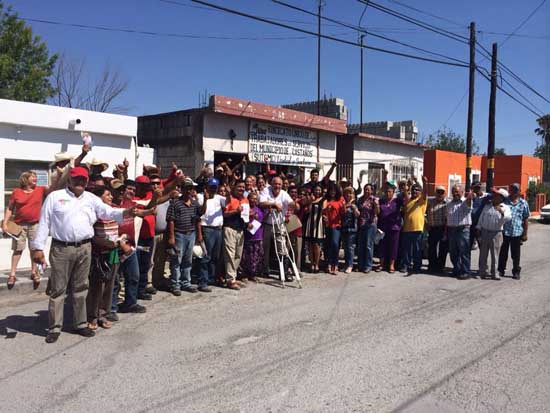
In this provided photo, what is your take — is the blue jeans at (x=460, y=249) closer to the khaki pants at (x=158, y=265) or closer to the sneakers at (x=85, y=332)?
the khaki pants at (x=158, y=265)

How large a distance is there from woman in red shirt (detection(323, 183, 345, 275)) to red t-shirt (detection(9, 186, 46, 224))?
493cm

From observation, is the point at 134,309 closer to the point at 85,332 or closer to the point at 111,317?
the point at 111,317

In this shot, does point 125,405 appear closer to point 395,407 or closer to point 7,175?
point 395,407

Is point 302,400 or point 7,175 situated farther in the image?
point 7,175

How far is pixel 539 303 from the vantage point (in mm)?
7129

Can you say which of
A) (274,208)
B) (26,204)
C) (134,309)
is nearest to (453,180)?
(274,208)

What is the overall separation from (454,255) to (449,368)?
5.07m

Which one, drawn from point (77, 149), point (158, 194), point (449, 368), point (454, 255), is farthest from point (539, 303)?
point (77, 149)

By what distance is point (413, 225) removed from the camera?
9297 millimetres

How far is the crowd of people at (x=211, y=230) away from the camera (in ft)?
16.9

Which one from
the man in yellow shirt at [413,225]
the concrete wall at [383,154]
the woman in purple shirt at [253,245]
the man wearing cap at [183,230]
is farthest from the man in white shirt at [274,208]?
A: the concrete wall at [383,154]

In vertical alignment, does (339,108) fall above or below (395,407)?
above

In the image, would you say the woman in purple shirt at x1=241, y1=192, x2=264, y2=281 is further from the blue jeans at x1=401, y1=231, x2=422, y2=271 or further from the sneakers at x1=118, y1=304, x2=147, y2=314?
the blue jeans at x1=401, y1=231, x2=422, y2=271

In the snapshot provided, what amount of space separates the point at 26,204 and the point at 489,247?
8.21 m
